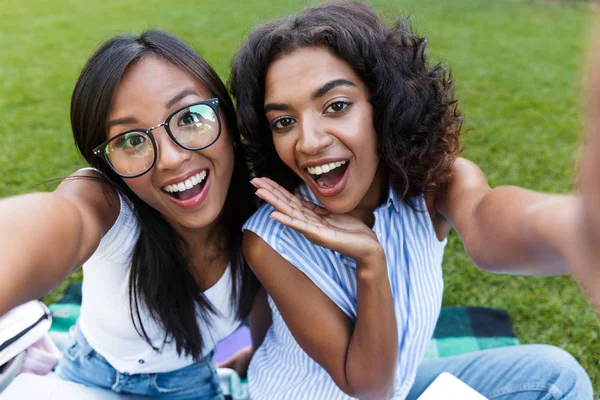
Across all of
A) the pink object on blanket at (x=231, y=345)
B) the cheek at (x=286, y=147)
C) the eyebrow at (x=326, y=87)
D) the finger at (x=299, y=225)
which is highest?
Answer: the eyebrow at (x=326, y=87)

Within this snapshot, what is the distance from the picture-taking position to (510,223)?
148cm

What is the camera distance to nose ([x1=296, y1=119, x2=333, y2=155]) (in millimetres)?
1778

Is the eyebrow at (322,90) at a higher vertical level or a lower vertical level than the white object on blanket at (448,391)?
higher

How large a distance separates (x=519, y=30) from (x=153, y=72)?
8278 mm

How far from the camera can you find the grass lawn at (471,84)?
3.41 meters

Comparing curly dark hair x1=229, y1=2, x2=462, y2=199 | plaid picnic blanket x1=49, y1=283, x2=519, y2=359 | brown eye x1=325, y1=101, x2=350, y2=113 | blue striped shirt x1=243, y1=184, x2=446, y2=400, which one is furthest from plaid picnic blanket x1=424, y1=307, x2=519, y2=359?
brown eye x1=325, y1=101, x2=350, y2=113

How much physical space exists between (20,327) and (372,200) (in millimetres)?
1328

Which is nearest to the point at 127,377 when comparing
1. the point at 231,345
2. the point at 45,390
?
the point at 45,390

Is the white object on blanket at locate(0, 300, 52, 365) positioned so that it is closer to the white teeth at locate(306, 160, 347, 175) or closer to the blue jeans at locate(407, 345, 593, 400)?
the white teeth at locate(306, 160, 347, 175)

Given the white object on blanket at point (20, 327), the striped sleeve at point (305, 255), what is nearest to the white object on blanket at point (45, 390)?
the white object on blanket at point (20, 327)

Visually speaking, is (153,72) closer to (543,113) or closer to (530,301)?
(530,301)

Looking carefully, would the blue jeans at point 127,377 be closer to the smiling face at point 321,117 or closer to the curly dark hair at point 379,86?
the curly dark hair at point 379,86

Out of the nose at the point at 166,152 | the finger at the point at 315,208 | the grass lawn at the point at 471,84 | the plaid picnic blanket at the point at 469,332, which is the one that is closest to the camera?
the nose at the point at 166,152

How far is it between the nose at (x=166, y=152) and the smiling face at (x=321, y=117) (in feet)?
1.13
